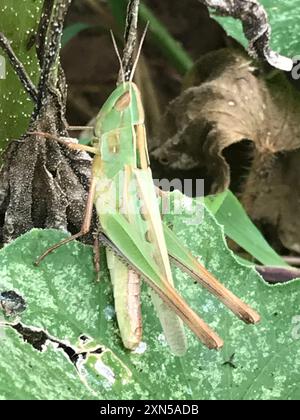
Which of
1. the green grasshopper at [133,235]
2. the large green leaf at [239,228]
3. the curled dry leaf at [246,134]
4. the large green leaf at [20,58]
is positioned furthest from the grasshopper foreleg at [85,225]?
the curled dry leaf at [246,134]

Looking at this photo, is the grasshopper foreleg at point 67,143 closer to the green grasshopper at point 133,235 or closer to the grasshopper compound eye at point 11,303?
the green grasshopper at point 133,235

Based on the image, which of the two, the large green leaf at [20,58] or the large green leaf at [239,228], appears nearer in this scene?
the large green leaf at [20,58]


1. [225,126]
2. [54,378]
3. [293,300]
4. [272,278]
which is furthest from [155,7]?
[54,378]

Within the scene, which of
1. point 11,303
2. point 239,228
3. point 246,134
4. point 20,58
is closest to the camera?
point 11,303

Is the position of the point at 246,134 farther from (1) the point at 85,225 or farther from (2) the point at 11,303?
(2) the point at 11,303

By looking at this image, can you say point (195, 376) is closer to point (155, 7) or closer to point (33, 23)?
point (33, 23)

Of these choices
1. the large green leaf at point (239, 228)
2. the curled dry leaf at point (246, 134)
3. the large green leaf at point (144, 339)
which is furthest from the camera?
the curled dry leaf at point (246, 134)

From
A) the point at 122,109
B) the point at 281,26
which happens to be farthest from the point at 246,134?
the point at 122,109
